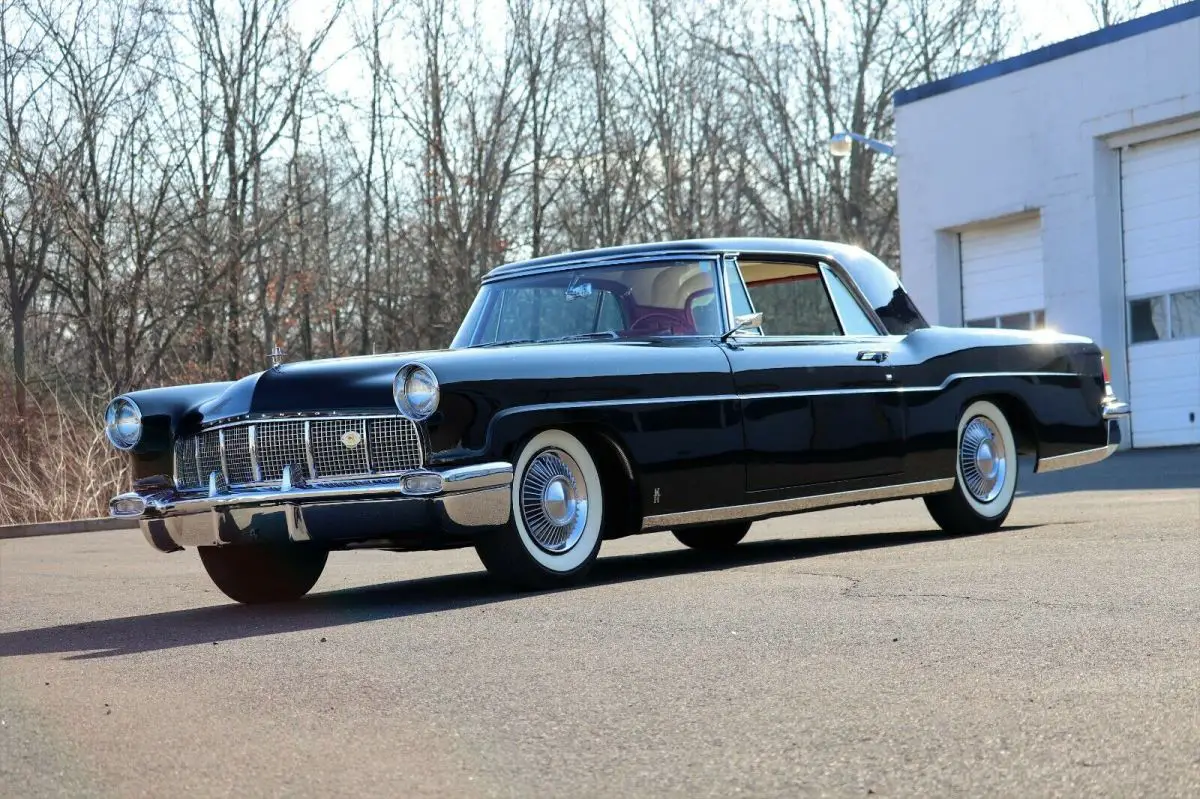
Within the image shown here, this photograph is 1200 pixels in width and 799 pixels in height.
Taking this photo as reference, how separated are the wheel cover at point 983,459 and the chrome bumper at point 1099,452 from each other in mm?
312

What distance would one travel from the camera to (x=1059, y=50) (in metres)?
26.2

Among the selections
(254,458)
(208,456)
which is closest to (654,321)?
(254,458)

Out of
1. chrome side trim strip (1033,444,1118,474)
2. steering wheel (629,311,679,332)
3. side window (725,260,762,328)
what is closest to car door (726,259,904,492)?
side window (725,260,762,328)

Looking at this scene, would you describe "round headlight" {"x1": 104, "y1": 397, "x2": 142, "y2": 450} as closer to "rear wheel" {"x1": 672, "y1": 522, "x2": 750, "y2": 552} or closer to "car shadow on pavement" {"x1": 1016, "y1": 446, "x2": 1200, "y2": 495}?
"rear wheel" {"x1": 672, "y1": 522, "x2": 750, "y2": 552}

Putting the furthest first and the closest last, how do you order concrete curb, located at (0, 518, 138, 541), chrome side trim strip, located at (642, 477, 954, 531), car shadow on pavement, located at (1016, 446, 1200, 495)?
concrete curb, located at (0, 518, 138, 541), car shadow on pavement, located at (1016, 446, 1200, 495), chrome side trim strip, located at (642, 477, 954, 531)

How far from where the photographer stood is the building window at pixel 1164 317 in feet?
79.9

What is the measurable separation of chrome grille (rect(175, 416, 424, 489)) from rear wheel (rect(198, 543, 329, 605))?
678 millimetres

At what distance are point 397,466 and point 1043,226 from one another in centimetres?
2073

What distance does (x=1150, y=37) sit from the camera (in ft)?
80.9

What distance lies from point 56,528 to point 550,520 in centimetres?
1067

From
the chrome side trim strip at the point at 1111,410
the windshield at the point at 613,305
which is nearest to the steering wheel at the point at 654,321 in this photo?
the windshield at the point at 613,305

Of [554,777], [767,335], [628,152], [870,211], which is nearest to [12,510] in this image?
[767,335]

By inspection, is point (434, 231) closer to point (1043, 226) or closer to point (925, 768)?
point (1043, 226)

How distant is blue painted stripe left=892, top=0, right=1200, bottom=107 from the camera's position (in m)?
24.3
